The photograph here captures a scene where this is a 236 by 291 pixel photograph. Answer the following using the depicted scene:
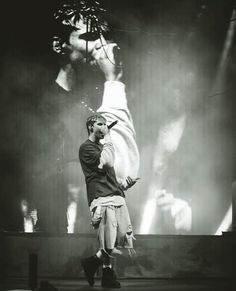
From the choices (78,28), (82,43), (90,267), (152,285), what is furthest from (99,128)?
(78,28)

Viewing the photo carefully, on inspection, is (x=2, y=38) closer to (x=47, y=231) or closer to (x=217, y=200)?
(x=47, y=231)

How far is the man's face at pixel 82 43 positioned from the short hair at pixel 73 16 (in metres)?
0.06

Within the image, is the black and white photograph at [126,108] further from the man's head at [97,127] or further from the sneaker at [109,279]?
the sneaker at [109,279]

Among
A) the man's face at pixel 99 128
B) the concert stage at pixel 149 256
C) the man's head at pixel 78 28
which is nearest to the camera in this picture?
the man's face at pixel 99 128

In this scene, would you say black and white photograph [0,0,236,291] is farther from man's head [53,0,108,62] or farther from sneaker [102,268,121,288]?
sneaker [102,268,121,288]

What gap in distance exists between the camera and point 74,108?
7.20 meters

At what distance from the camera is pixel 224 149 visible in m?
7.11

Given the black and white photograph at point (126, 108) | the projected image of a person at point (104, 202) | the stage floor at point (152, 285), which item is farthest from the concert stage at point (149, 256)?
the projected image of a person at point (104, 202)

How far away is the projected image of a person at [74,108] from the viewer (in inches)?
281

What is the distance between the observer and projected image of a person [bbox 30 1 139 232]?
281 inches

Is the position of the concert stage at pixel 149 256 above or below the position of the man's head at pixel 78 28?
below

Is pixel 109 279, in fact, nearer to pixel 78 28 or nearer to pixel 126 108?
pixel 126 108

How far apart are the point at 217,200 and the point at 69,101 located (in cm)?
203

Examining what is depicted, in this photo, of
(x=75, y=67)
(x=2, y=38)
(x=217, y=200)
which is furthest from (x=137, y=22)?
(x=217, y=200)
